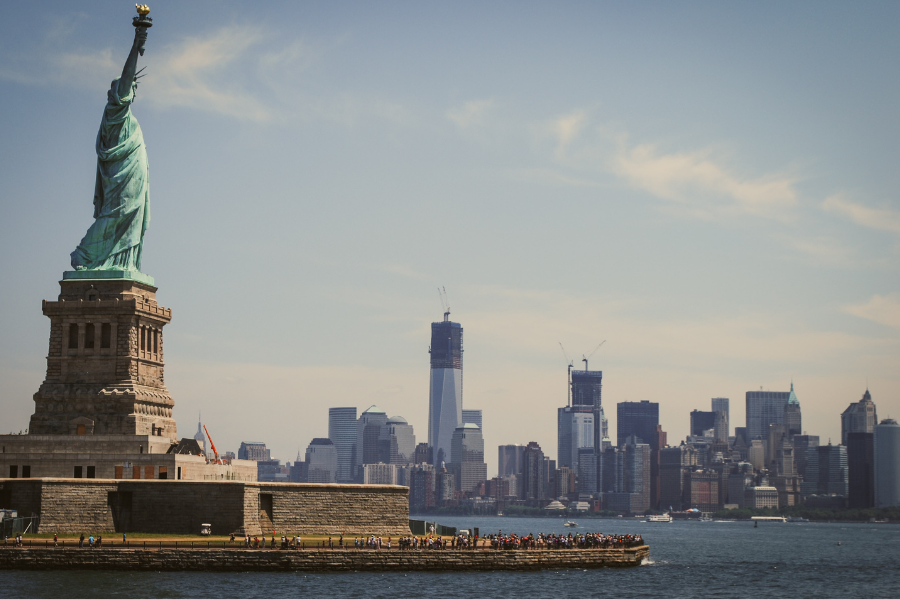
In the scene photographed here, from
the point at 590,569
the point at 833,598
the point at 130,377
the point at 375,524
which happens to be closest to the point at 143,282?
the point at 130,377

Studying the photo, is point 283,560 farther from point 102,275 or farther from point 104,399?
point 102,275

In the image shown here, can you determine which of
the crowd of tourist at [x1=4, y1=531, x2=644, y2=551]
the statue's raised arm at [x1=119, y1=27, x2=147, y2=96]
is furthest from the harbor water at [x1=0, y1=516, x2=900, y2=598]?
the statue's raised arm at [x1=119, y1=27, x2=147, y2=96]

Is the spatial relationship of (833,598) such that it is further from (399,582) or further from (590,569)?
(399,582)

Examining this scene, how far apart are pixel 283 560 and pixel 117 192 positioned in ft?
96.0

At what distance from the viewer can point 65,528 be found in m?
80.9

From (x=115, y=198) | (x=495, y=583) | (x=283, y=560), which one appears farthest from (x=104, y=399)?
(x=495, y=583)

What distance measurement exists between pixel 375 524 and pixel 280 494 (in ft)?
23.0

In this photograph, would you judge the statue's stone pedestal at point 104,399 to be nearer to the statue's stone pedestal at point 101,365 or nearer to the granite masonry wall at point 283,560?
the statue's stone pedestal at point 101,365

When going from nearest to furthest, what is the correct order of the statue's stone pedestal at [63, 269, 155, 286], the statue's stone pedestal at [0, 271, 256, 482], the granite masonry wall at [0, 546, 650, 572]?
the granite masonry wall at [0, 546, 650, 572]
the statue's stone pedestal at [0, 271, 256, 482]
the statue's stone pedestal at [63, 269, 155, 286]

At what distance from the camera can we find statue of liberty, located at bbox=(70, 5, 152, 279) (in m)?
92.2

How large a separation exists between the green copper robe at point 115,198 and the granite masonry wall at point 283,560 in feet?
74.4

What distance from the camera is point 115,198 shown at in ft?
304

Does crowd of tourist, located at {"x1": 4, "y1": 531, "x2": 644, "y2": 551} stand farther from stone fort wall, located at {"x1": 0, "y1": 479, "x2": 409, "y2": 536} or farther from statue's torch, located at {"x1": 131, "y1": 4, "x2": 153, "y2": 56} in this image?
statue's torch, located at {"x1": 131, "y1": 4, "x2": 153, "y2": 56}

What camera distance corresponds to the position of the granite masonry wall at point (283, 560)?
3017 inches
